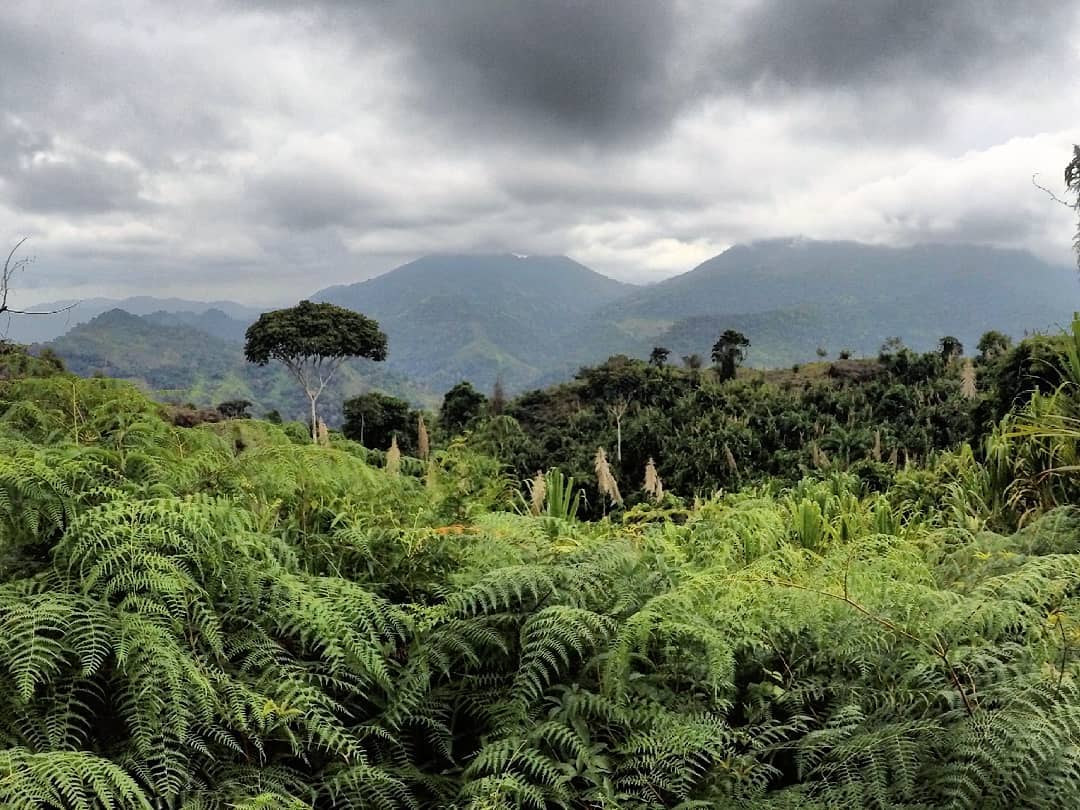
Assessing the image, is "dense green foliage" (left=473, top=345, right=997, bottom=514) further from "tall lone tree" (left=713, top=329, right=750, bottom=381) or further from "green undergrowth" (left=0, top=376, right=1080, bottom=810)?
"green undergrowth" (left=0, top=376, right=1080, bottom=810)

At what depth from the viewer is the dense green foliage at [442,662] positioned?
4.52 feet

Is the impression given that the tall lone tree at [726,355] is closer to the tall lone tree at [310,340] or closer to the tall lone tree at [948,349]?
the tall lone tree at [948,349]

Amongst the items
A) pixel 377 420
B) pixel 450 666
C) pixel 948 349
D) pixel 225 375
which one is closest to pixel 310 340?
pixel 377 420

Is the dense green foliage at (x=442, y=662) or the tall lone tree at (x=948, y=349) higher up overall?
the tall lone tree at (x=948, y=349)

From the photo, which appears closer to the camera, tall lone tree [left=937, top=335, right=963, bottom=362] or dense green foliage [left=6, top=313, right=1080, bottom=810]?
dense green foliage [left=6, top=313, right=1080, bottom=810]

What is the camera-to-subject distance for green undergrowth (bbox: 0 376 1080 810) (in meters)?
1.38

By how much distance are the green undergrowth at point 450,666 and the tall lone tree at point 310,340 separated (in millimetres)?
30960

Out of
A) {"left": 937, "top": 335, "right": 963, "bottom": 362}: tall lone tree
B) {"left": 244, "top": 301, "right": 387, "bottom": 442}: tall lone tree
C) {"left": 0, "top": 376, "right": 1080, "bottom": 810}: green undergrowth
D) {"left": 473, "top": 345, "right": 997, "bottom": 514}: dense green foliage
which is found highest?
{"left": 244, "top": 301, "right": 387, "bottom": 442}: tall lone tree

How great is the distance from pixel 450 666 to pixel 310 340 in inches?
1297

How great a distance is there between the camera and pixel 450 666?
1.79m

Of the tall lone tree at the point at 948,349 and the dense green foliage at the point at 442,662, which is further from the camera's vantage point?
the tall lone tree at the point at 948,349

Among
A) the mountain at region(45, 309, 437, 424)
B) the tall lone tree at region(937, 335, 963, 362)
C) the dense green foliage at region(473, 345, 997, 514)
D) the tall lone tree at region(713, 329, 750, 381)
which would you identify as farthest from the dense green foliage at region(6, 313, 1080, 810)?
the mountain at region(45, 309, 437, 424)

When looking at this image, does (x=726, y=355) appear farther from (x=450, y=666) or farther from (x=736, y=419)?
(x=450, y=666)

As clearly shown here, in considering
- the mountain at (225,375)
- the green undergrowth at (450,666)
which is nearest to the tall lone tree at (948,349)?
the green undergrowth at (450,666)
